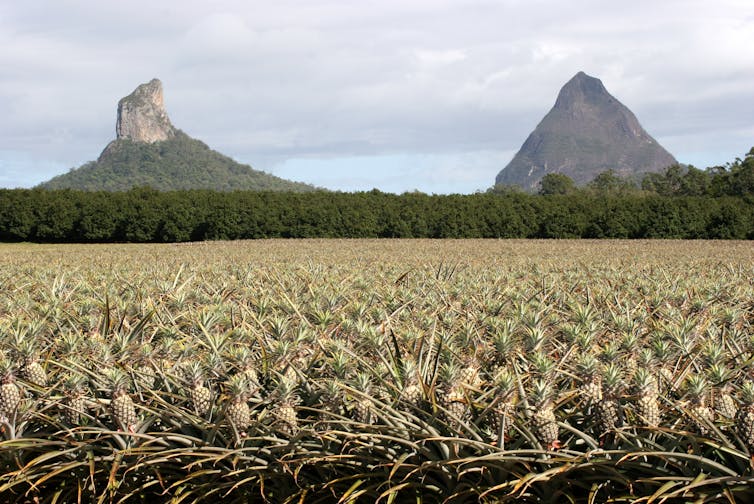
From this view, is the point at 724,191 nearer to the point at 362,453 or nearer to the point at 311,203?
the point at 311,203

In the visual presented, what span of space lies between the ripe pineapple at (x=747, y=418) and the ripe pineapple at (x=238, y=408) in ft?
4.57

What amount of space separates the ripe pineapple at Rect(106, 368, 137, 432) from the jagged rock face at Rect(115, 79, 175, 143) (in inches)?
6744

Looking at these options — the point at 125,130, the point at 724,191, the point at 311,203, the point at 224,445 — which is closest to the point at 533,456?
the point at 224,445

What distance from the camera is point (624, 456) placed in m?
1.73

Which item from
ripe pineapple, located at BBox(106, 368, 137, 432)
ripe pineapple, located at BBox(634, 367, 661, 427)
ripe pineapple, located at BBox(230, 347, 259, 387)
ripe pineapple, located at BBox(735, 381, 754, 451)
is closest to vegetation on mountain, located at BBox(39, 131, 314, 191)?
ripe pineapple, located at BBox(230, 347, 259, 387)

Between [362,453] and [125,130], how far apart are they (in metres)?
181

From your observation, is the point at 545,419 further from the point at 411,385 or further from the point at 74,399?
the point at 74,399

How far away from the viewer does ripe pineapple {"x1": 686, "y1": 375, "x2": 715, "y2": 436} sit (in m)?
1.78

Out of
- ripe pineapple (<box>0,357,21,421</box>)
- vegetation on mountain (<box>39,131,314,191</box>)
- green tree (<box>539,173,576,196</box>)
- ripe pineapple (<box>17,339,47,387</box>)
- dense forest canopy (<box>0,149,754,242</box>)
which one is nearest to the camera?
ripe pineapple (<box>0,357,21,421</box>)

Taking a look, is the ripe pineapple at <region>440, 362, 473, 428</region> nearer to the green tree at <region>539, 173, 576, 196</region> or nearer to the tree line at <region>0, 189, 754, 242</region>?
the tree line at <region>0, 189, 754, 242</region>

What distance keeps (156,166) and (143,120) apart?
37.5 meters

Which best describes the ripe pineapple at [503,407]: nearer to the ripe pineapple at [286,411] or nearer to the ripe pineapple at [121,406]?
the ripe pineapple at [286,411]

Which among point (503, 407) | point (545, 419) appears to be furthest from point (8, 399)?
point (545, 419)

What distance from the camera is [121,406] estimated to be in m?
2.02
